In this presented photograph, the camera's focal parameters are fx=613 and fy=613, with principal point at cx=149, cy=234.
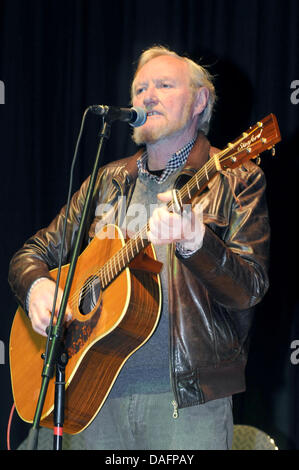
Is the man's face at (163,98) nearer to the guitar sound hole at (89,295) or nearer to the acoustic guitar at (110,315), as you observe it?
the acoustic guitar at (110,315)

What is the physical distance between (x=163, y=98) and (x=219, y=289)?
3.18 ft

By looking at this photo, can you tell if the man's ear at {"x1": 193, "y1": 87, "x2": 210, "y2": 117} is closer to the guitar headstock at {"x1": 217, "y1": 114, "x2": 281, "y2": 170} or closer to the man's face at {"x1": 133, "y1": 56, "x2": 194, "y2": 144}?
the man's face at {"x1": 133, "y1": 56, "x2": 194, "y2": 144}

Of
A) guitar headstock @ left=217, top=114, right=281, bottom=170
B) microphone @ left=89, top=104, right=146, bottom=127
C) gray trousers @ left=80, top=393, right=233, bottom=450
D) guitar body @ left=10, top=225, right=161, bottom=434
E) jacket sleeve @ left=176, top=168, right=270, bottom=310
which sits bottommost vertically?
gray trousers @ left=80, top=393, right=233, bottom=450

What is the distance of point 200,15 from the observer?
3.60 metres

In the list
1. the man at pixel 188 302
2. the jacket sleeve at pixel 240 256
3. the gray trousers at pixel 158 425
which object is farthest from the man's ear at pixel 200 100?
the gray trousers at pixel 158 425

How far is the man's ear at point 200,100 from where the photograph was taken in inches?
108

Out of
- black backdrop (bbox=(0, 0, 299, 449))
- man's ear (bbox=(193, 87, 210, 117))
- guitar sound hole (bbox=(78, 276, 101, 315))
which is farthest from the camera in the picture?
black backdrop (bbox=(0, 0, 299, 449))

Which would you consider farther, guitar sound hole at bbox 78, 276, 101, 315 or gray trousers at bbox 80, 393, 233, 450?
guitar sound hole at bbox 78, 276, 101, 315

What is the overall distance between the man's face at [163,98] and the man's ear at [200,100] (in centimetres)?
5

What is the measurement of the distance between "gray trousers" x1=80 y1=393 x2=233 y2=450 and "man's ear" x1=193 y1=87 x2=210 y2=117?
4.16ft

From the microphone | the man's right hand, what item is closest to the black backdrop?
the man's right hand

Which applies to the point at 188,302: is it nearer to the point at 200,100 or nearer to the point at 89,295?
the point at 89,295

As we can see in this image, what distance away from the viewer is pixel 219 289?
2051mm

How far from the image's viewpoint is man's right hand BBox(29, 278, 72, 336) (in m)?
2.26
